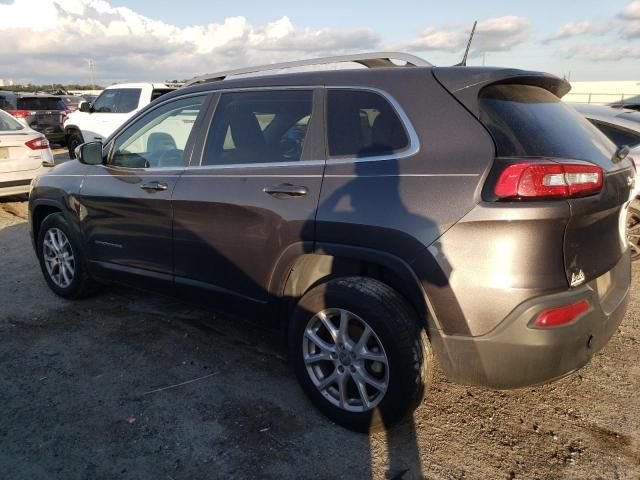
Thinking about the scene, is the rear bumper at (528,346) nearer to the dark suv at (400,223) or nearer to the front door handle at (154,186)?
the dark suv at (400,223)

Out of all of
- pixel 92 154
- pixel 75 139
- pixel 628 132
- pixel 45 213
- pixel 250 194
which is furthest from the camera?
pixel 75 139

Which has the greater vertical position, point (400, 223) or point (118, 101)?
point (118, 101)

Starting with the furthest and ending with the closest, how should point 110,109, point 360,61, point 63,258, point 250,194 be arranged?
point 110,109 < point 63,258 < point 360,61 < point 250,194

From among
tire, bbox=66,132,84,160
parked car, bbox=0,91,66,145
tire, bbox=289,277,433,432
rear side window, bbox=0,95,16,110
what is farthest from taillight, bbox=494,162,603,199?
rear side window, bbox=0,95,16,110

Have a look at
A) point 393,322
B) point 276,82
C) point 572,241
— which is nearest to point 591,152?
point 572,241

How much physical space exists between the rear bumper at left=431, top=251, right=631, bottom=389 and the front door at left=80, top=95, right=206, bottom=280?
207cm

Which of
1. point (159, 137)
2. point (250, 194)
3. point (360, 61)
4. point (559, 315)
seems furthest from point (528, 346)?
point (159, 137)

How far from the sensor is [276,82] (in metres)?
3.15

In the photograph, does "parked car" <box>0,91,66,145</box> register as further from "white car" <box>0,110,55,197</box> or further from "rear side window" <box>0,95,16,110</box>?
"white car" <box>0,110,55,197</box>

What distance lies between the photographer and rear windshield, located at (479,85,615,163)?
2.35 meters

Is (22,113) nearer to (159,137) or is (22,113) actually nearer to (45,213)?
(45,213)

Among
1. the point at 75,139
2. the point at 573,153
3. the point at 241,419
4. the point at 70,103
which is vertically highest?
the point at 70,103

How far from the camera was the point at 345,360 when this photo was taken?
2.73 metres

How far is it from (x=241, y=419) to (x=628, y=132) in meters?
4.95
